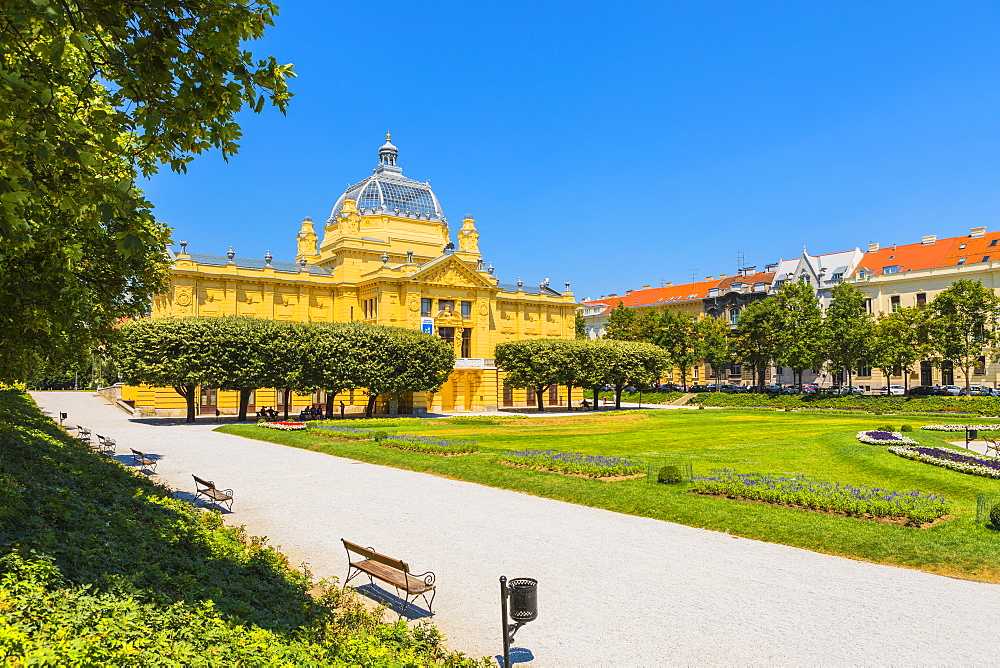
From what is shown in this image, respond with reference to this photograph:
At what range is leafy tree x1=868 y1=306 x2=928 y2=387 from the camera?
225 feet

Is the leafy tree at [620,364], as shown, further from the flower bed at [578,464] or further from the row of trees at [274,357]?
the flower bed at [578,464]

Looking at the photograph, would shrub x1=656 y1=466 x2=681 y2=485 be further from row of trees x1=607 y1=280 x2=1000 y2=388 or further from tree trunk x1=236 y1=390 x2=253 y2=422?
row of trees x1=607 y1=280 x2=1000 y2=388

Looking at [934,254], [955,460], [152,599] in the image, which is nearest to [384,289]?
[955,460]

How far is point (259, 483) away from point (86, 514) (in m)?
11.5

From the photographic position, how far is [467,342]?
7100 cm

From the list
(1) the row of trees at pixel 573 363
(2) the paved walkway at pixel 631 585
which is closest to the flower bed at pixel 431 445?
(2) the paved walkway at pixel 631 585

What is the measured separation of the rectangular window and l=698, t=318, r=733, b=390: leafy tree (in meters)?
34.3

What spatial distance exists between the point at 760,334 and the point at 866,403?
16.1m

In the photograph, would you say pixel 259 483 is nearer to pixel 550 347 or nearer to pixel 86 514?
pixel 86 514

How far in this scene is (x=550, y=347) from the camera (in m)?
67.1

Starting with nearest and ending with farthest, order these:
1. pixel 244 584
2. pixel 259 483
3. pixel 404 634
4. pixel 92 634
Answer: pixel 92 634 < pixel 404 634 < pixel 244 584 < pixel 259 483

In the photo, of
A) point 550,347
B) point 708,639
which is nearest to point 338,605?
point 708,639

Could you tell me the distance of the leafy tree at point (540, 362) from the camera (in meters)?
66.4

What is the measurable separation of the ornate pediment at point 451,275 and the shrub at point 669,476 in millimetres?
47468
